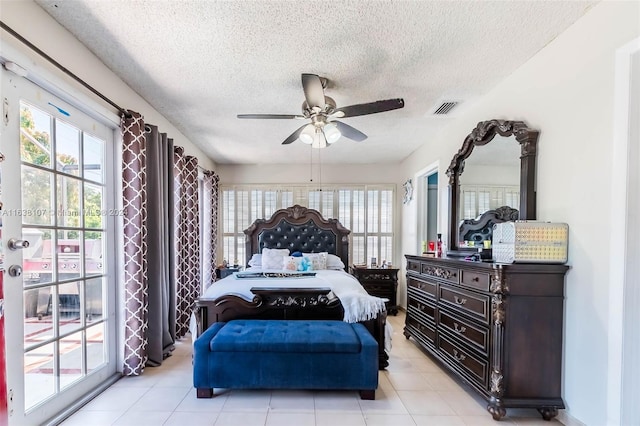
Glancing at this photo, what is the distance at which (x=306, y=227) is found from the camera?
16.1ft

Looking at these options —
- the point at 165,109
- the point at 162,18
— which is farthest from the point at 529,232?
the point at 165,109

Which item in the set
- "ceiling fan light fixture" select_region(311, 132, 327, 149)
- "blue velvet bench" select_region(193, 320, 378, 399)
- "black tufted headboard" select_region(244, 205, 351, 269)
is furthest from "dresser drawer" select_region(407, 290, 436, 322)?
"ceiling fan light fixture" select_region(311, 132, 327, 149)

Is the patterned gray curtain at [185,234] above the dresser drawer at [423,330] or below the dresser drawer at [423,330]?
above

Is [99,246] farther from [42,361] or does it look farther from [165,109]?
[165,109]

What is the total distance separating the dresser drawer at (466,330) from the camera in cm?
215

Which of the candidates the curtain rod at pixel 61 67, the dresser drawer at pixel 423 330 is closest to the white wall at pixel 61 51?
the curtain rod at pixel 61 67

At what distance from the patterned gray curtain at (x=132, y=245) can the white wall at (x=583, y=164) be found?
9.95 feet

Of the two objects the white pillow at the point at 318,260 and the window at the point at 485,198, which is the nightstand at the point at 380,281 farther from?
the window at the point at 485,198

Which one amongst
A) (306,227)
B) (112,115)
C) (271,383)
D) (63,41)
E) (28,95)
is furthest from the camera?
(306,227)

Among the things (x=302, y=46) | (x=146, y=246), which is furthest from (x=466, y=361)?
(x=146, y=246)

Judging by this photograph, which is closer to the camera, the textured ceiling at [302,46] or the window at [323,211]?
the textured ceiling at [302,46]

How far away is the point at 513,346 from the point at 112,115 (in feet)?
11.4

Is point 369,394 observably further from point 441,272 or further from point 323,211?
point 323,211

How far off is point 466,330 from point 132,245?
288 cm
